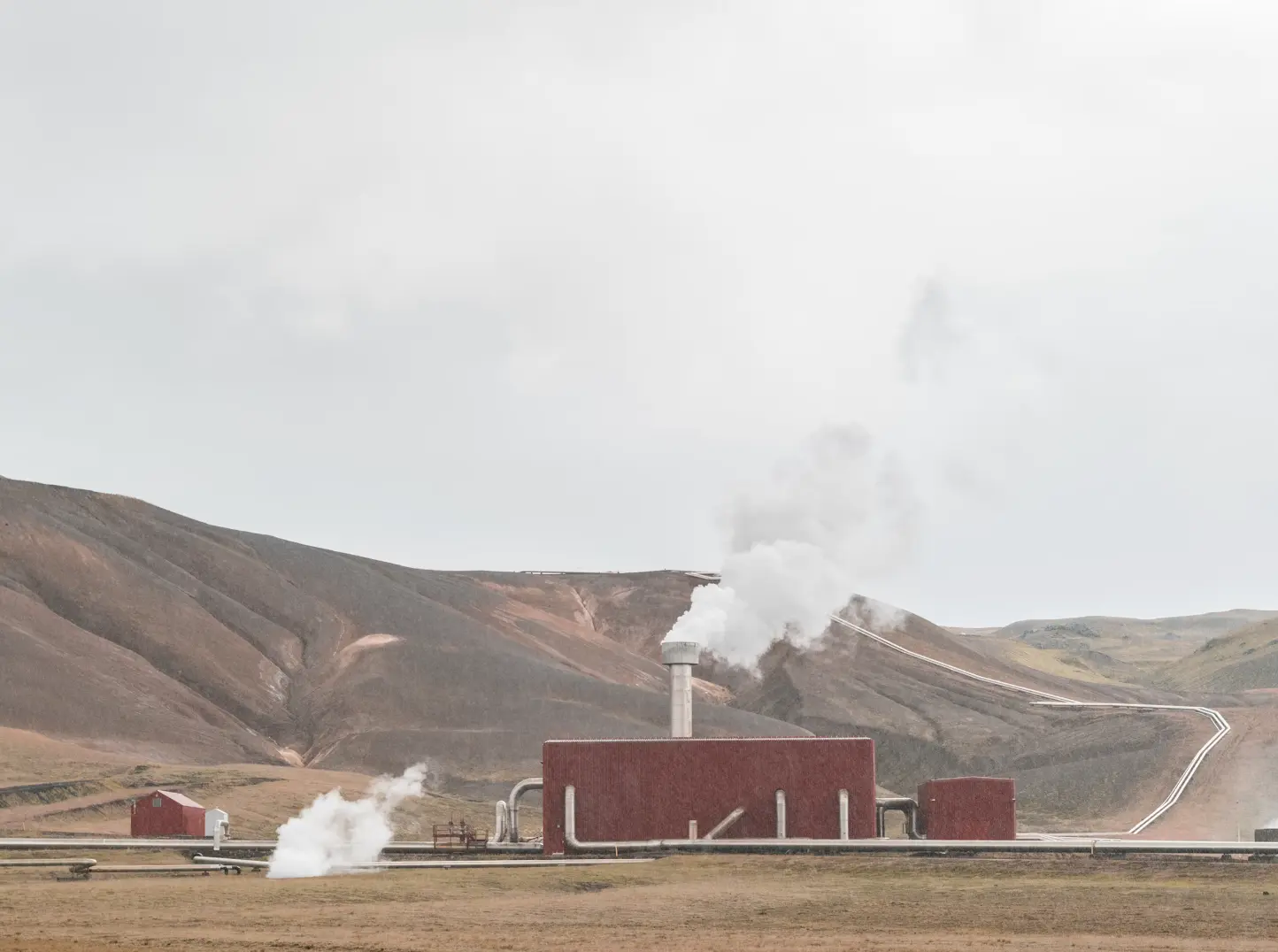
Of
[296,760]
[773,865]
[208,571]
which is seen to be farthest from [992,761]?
[773,865]

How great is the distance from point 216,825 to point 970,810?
27223 millimetres

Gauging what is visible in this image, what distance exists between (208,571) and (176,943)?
407ft

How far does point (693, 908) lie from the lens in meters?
39.4

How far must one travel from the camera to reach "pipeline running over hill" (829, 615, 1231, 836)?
10050 cm

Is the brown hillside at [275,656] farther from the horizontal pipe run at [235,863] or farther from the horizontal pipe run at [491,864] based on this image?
the horizontal pipe run at [491,864]

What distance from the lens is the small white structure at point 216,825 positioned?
205 ft

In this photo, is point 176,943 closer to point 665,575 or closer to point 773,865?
point 773,865

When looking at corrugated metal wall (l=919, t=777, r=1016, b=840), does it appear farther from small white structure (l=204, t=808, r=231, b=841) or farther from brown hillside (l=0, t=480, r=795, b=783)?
brown hillside (l=0, t=480, r=795, b=783)

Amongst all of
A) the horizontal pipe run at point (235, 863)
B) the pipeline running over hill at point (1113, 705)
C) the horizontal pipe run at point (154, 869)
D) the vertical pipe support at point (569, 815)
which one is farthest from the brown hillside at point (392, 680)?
the horizontal pipe run at point (154, 869)

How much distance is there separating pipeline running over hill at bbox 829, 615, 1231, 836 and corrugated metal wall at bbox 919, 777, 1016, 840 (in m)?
33.1

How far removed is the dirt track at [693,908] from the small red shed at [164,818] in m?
21.4

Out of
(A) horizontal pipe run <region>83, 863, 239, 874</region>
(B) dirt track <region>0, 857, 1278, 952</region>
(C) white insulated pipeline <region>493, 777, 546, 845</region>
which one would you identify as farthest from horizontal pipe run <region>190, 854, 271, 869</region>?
(C) white insulated pipeline <region>493, 777, 546, 845</region>

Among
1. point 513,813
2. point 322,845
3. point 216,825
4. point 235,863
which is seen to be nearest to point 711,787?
point 513,813

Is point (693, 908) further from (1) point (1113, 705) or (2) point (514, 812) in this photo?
(1) point (1113, 705)
